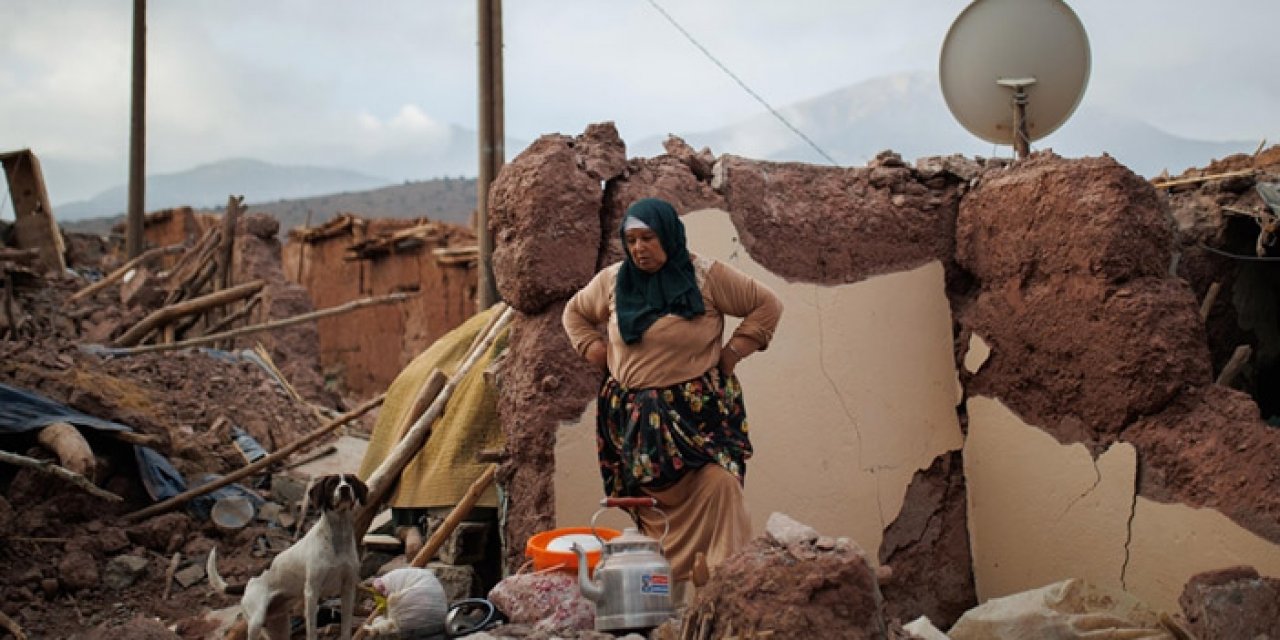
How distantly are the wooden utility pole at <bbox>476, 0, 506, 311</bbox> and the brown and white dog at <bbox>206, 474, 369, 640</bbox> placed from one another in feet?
16.1

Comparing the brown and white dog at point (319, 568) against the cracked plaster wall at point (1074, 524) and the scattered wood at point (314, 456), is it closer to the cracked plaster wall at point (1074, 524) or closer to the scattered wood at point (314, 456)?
the cracked plaster wall at point (1074, 524)

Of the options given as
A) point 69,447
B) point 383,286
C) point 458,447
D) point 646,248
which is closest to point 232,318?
point 69,447

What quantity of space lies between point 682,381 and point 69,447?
442 centimetres

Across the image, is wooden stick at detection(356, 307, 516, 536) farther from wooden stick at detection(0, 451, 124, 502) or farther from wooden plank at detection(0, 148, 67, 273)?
wooden plank at detection(0, 148, 67, 273)

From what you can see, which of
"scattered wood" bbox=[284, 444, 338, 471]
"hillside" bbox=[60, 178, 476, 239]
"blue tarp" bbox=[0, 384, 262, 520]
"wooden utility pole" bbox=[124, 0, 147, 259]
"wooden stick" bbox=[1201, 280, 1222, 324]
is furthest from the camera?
"hillside" bbox=[60, 178, 476, 239]

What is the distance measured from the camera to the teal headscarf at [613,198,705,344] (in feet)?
12.8

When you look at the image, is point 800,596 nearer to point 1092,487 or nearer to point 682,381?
point 682,381

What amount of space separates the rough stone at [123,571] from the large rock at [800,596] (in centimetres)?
459

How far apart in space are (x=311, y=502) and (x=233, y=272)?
1029 cm

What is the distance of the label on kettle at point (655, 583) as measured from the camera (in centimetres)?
359

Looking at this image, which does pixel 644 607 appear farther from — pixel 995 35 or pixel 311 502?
pixel 995 35

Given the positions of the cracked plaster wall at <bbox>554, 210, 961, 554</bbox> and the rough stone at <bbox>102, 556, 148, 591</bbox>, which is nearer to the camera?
the cracked plaster wall at <bbox>554, 210, 961, 554</bbox>

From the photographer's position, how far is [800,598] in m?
2.95

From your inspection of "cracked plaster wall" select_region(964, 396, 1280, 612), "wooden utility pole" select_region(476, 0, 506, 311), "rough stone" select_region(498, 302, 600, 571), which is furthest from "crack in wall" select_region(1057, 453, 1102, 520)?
"wooden utility pole" select_region(476, 0, 506, 311)
